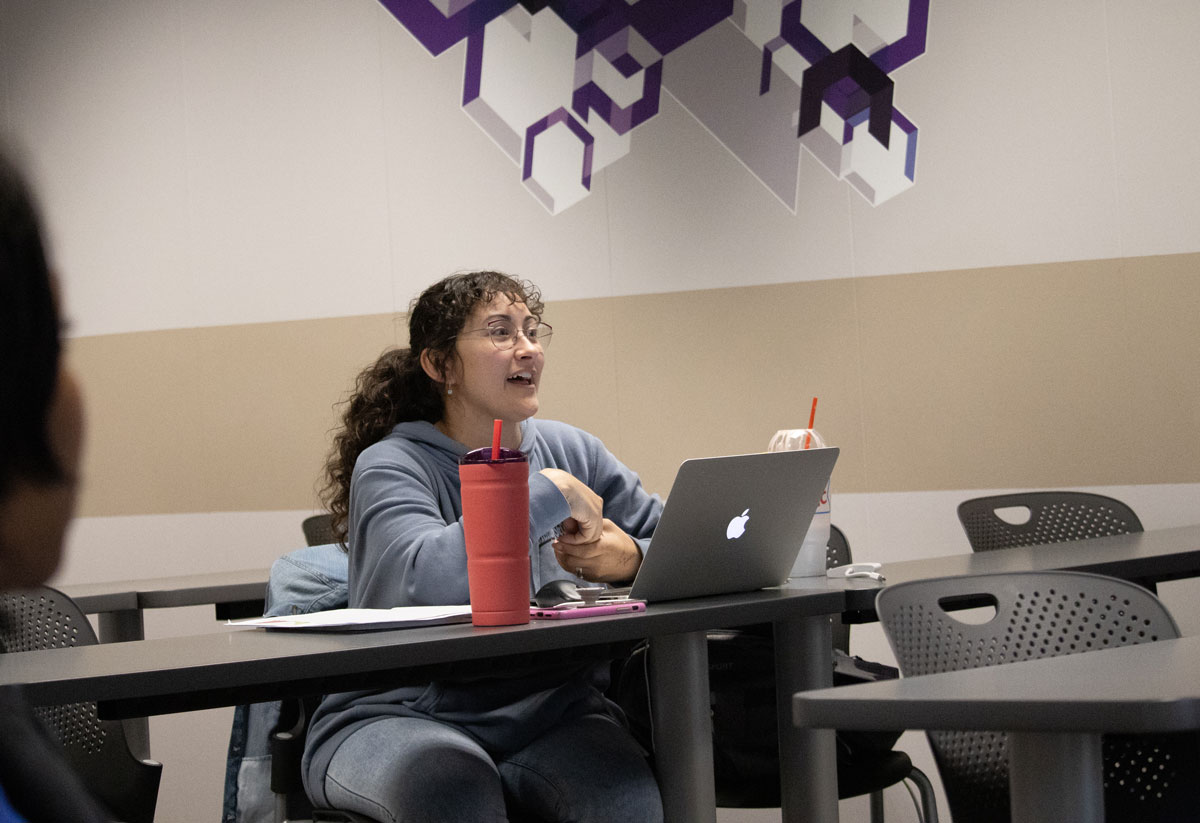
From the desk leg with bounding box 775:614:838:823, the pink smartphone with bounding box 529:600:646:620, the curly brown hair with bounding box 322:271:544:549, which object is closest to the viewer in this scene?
the pink smartphone with bounding box 529:600:646:620

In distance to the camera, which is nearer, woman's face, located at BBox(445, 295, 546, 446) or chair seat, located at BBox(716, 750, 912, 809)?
chair seat, located at BBox(716, 750, 912, 809)

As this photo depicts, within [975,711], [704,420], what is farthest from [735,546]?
[704,420]

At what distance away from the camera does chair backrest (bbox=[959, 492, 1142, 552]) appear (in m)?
3.09

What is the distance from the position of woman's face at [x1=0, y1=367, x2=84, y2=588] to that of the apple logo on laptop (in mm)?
1481

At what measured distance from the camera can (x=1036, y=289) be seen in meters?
3.76

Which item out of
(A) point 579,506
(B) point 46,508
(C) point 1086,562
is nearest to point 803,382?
(C) point 1086,562

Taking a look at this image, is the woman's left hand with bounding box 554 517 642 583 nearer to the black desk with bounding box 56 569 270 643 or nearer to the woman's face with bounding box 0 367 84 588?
the black desk with bounding box 56 569 270 643

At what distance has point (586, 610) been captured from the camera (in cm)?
164

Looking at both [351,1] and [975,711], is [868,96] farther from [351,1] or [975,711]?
[975,711]

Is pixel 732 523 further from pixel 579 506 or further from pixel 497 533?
pixel 497 533

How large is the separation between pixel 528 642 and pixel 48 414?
119 cm

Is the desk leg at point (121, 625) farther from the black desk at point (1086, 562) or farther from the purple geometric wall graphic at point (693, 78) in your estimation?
the purple geometric wall graphic at point (693, 78)

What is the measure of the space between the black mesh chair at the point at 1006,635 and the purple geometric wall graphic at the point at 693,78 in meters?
2.46

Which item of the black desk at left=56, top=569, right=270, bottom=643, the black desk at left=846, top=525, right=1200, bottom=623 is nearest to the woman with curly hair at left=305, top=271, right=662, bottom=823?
the black desk at left=846, top=525, right=1200, bottom=623
